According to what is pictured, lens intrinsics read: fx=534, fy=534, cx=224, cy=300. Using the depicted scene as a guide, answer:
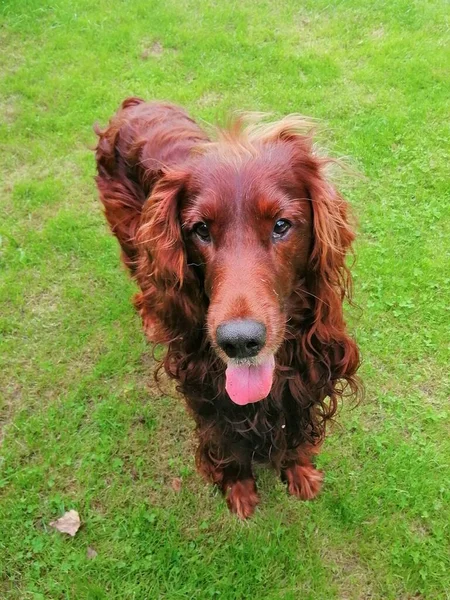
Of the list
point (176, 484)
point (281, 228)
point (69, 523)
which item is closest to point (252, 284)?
point (281, 228)

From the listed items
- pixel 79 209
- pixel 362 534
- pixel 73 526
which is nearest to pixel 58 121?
pixel 79 209

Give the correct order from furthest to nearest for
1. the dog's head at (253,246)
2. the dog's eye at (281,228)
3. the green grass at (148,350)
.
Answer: the green grass at (148,350) → the dog's eye at (281,228) → the dog's head at (253,246)

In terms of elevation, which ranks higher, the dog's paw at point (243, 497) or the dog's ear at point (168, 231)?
the dog's ear at point (168, 231)

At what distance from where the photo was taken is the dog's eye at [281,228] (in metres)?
2.19

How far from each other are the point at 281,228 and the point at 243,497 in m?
2.00

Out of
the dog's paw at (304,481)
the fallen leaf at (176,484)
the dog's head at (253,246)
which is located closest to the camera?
the dog's head at (253,246)

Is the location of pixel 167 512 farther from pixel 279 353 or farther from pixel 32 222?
pixel 32 222

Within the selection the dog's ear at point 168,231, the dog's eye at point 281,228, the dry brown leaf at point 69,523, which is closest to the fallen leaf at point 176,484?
the dry brown leaf at point 69,523

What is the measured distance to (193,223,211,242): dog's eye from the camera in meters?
2.24

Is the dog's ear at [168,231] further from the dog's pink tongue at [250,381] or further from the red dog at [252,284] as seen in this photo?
the dog's pink tongue at [250,381]

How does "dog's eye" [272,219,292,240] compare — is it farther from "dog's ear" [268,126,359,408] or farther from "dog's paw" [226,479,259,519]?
"dog's paw" [226,479,259,519]

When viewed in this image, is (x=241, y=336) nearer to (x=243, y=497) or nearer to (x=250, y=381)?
(x=250, y=381)

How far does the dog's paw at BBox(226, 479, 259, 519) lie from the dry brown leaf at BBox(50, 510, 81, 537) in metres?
1.03

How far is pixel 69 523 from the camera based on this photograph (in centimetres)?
351
